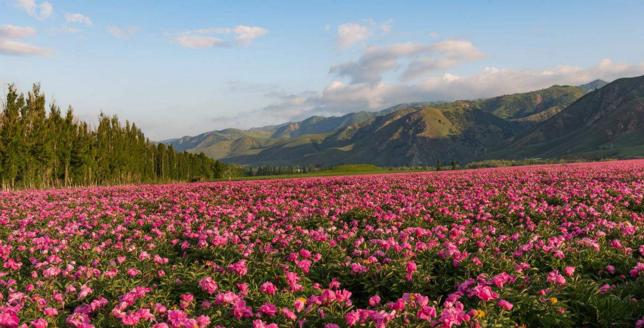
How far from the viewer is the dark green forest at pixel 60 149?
135ft

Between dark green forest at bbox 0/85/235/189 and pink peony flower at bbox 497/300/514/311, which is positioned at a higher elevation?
dark green forest at bbox 0/85/235/189

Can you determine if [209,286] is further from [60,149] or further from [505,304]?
[60,149]

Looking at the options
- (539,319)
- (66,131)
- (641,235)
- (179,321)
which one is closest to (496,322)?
(539,319)

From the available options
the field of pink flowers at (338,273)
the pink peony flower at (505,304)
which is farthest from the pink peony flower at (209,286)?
the pink peony flower at (505,304)

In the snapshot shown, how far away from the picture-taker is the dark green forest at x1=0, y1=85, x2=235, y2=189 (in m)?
41.1

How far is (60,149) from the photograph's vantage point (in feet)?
157

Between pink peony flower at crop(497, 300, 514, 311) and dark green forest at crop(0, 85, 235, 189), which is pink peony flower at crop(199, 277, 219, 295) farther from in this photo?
dark green forest at crop(0, 85, 235, 189)

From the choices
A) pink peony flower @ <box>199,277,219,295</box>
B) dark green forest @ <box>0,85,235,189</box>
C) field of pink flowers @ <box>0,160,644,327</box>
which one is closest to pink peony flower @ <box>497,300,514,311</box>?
field of pink flowers @ <box>0,160,644,327</box>

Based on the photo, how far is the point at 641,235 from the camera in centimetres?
864

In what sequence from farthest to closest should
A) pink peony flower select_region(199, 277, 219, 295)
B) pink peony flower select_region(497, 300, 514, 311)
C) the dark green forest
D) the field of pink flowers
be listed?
1. the dark green forest
2. pink peony flower select_region(199, 277, 219, 295)
3. the field of pink flowers
4. pink peony flower select_region(497, 300, 514, 311)

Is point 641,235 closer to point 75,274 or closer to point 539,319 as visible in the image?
point 539,319

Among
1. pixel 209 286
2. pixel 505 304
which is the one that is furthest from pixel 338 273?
pixel 505 304

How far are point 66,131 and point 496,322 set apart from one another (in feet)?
184

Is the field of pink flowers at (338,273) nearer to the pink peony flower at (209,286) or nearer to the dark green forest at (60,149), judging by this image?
the pink peony flower at (209,286)
